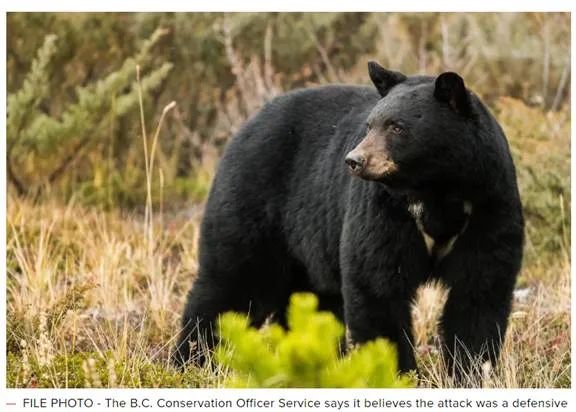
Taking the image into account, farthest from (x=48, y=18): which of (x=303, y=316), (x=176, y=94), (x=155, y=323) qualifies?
(x=303, y=316)

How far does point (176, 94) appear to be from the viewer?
1172 cm

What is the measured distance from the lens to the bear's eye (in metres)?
5.37

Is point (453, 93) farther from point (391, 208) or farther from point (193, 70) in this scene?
point (193, 70)

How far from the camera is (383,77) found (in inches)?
223

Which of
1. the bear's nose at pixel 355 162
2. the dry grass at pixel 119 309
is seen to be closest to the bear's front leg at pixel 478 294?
→ the dry grass at pixel 119 309

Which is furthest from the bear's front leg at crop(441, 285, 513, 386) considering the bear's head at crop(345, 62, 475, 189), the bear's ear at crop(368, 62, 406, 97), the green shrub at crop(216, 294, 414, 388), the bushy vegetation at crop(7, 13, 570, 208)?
the bushy vegetation at crop(7, 13, 570, 208)

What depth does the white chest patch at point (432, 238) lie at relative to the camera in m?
5.57

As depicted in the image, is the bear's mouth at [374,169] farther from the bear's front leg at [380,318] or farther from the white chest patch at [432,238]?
the bear's front leg at [380,318]

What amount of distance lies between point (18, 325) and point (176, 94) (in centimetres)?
542

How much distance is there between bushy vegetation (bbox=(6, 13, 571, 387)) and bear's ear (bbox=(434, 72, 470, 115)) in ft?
4.22

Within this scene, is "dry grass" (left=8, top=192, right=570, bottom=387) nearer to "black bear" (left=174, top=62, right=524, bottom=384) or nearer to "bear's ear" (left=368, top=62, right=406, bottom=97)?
"black bear" (left=174, top=62, right=524, bottom=384)

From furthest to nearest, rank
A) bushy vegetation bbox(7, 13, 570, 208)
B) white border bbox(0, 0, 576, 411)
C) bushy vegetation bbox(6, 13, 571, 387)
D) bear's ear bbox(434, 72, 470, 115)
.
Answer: bushy vegetation bbox(7, 13, 570, 208), bushy vegetation bbox(6, 13, 571, 387), bear's ear bbox(434, 72, 470, 115), white border bbox(0, 0, 576, 411)

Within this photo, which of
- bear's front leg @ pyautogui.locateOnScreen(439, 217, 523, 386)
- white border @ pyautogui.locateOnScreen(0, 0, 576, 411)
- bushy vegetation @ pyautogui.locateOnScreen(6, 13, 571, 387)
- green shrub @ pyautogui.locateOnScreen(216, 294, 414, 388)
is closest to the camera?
green shrub @ pyautogui.locateOnScreen(216, 294, 414, 388)
